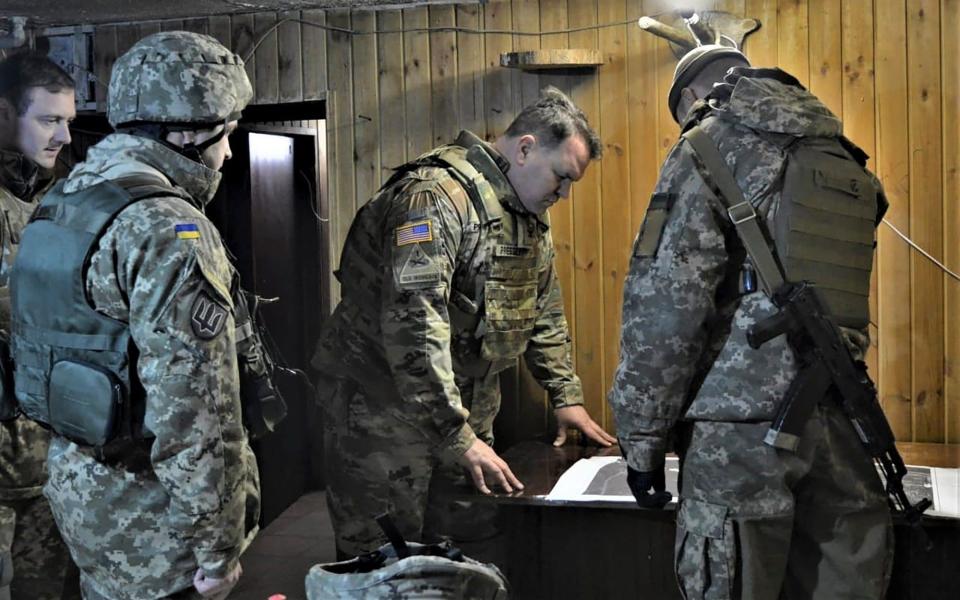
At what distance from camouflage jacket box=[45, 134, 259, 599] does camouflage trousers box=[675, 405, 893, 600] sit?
761 millimetres

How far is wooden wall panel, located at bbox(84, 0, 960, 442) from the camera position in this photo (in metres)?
2.16

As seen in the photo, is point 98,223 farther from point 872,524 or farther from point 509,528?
point 872,524

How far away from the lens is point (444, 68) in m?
2.46

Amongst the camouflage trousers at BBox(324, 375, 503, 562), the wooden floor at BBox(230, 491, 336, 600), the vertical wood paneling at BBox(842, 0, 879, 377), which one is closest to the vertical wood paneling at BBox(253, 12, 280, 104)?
the camouflage trousers at BBox(324, 375, 503, 562)

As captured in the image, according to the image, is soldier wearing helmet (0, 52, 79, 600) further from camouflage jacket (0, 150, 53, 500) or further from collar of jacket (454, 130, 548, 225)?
collar of jacket (454, 130, 548, 225)

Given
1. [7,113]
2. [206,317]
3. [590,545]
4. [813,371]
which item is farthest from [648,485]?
[7,113]

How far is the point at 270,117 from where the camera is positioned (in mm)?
2527

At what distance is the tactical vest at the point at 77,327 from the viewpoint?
1.58 meters

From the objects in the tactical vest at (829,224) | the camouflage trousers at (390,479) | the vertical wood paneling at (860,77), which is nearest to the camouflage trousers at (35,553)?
the camouflage trousers at (390,479)

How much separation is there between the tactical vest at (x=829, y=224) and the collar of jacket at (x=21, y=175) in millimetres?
1621

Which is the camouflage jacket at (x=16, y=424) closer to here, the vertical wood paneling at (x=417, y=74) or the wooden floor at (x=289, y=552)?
the wooden floor at (x=289, y=552)

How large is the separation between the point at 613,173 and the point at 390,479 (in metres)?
0.86

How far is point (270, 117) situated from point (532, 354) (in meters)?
0.88

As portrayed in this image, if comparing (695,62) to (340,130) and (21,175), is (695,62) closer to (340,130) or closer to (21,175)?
(340,130)
